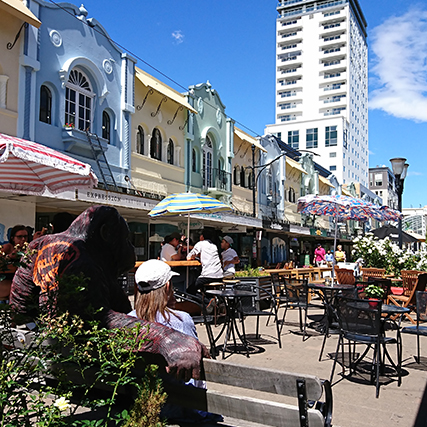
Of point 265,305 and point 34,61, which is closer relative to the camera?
point 265,305

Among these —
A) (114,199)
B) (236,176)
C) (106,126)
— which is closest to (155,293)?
(114,199)

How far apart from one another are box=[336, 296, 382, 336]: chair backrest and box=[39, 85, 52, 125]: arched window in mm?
10881

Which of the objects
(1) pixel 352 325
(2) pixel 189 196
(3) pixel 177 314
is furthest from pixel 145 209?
(3) pixel 177 314

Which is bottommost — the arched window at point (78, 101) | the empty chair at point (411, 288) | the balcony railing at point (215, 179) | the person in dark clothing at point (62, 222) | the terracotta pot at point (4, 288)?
the empty chair at point (411, 288)

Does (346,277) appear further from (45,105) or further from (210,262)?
(45,105)

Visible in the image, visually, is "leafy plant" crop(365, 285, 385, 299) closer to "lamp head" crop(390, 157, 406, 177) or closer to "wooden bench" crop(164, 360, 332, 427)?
"wooden bench" crop(164, 360, 332, 427)

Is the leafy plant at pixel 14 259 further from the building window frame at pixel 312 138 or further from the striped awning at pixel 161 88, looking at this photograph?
the building window frame at pixel 312 138

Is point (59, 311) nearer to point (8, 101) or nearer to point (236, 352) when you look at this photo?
point (236, 352)

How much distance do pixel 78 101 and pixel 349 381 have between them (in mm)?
12282

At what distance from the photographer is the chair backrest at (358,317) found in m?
4.77

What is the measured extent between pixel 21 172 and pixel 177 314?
142 inches

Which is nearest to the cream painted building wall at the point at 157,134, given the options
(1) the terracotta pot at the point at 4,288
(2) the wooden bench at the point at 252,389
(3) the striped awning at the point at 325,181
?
(1) the terracotta pot at the point at 4,288

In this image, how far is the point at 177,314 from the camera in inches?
120

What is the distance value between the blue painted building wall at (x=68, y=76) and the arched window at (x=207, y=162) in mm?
5879
